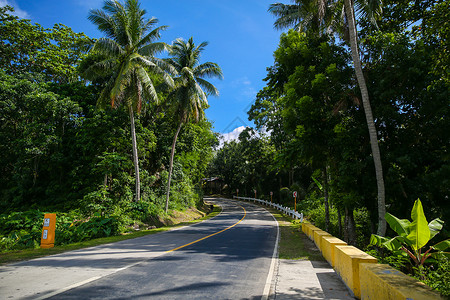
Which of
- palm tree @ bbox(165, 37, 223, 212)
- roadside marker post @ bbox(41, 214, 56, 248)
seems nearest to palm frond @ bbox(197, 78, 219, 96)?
palm tree @ bbox(165, 37, 223, 212)

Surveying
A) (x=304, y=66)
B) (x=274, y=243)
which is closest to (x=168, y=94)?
(x=304, y=66)

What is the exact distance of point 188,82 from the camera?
2211 centimetres

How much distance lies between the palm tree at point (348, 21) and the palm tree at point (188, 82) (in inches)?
341

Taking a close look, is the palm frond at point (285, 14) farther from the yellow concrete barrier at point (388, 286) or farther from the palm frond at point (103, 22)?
the yellow concrete barrier at point (388, 286)

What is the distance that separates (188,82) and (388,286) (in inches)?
818

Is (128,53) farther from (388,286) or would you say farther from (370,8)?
(388,286)

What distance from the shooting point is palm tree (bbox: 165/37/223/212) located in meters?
21.6

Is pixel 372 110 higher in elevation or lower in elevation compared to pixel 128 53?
lower

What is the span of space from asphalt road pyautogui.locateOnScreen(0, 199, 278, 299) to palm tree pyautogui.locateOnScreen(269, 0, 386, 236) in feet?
15.7

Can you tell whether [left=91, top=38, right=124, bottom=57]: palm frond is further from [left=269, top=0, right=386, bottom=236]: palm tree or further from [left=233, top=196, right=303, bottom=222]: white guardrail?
[left=233, top=196, right=303, bottom=222]: white guardrail

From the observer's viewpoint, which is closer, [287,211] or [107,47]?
[107,47]

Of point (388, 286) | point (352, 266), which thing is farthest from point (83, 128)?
point (388, 286)

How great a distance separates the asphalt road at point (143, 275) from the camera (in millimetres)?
4676

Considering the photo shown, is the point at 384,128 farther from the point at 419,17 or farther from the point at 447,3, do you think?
the point at 447,3
